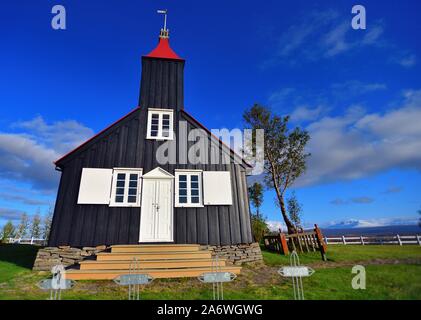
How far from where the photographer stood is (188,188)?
31.4ft

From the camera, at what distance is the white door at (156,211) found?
8.88 m

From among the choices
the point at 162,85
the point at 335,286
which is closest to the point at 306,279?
the point at 335,286

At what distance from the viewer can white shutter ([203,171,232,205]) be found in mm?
9422

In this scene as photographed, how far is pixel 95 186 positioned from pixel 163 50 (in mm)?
8344

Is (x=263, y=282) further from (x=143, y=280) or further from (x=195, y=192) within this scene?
(x=195, y=192)

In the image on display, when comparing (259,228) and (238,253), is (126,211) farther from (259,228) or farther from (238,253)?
(259,228)

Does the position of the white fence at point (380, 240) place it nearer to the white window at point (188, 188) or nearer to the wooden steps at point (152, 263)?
the white window at point (188, 188)

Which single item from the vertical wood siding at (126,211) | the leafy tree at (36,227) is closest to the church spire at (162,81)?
the vertical wood siding at (126,211)

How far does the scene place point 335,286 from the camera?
5.80 m

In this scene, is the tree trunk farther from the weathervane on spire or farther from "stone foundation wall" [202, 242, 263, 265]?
the weathervane on spire

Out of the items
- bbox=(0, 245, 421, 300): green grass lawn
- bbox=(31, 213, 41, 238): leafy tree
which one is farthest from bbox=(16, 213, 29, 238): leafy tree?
bbox=(0, 245, 421, 300): green grass lawn

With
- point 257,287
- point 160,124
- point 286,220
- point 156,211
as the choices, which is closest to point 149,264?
point 156,211

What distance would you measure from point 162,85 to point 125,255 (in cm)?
806

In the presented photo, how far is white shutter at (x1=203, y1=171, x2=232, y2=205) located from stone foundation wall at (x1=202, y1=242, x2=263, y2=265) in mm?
1738
